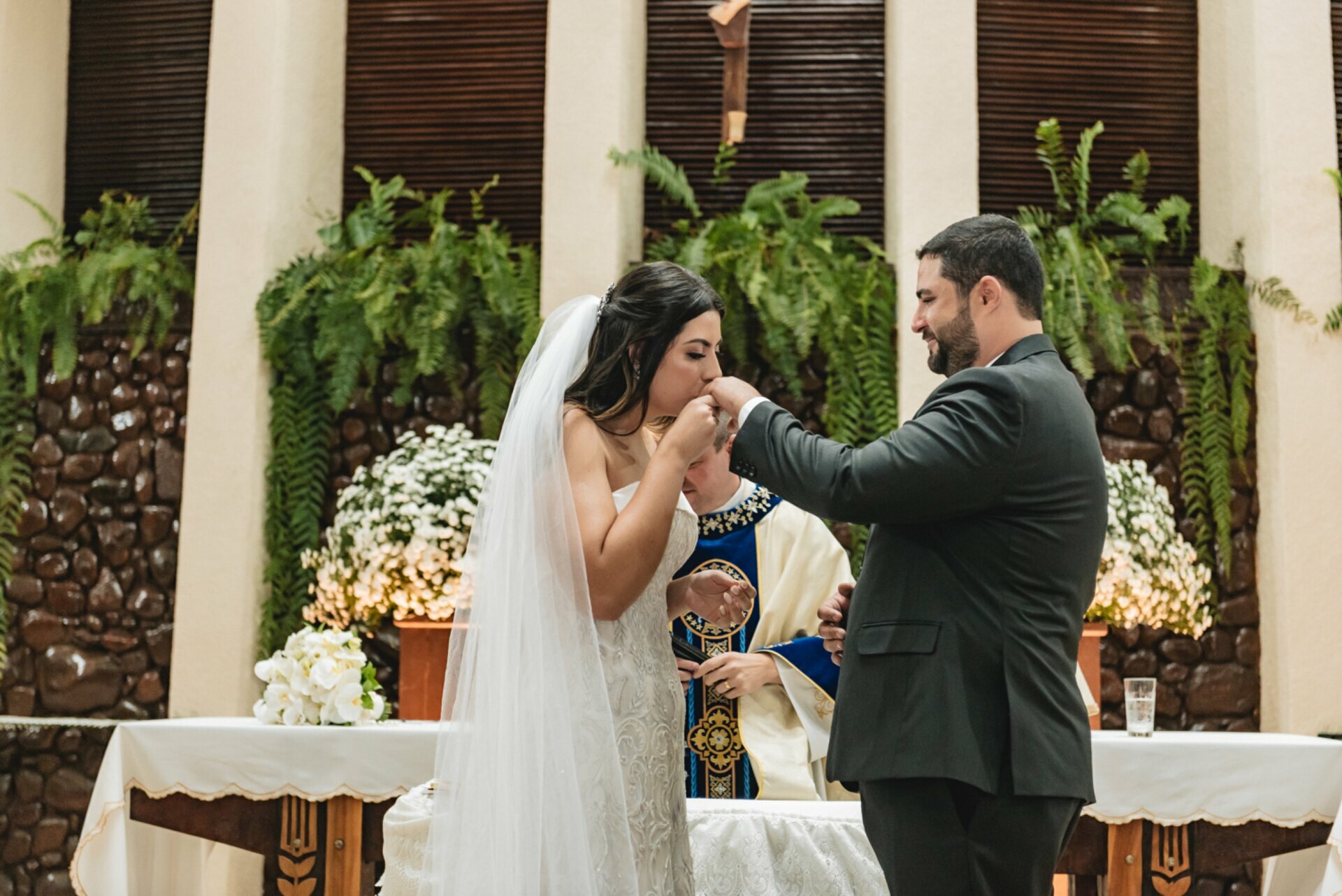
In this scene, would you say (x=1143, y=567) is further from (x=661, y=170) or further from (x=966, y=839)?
(x=661, y=170)

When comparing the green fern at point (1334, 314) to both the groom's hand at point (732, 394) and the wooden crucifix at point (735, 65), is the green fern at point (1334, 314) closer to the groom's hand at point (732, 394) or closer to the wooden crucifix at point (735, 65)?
the wooden crucifix at point (735, 65)

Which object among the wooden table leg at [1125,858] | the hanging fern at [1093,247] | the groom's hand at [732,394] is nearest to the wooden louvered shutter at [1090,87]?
the hanging fern at [1093,247]

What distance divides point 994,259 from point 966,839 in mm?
1192

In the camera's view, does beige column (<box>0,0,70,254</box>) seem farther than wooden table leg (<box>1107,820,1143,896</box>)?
Yes

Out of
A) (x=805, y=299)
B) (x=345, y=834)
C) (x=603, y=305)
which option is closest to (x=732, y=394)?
(x=603, y=305)

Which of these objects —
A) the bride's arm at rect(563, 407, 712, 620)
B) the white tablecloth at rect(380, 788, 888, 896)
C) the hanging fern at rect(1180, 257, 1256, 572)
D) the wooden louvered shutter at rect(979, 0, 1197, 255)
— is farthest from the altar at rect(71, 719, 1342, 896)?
the wooden louvered shutter at rect(979, 0, 1197, 255)

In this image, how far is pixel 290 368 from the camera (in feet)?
19.9

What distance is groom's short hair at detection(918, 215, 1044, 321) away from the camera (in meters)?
2.68

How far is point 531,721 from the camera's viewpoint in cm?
266

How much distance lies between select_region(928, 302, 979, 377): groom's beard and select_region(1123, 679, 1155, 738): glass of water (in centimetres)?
171

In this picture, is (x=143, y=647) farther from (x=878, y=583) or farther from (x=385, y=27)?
(x=878, y=583)

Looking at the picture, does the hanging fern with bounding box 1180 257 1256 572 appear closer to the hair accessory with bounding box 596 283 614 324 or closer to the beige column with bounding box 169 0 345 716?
the hair accessory with bounding box 596 283 614 324

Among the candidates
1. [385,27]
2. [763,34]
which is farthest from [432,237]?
[763,34]

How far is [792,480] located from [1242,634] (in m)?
4.17
